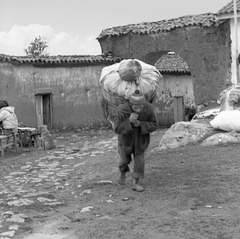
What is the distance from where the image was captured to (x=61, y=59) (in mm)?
19734

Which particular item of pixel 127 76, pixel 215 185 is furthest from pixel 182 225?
pixel 127 76

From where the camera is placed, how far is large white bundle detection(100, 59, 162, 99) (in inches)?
252

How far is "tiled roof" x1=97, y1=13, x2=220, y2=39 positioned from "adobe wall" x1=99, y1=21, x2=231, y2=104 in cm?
18

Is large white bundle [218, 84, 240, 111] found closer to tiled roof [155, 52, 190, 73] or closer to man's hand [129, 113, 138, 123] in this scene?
man's hand [129, 113, 138, 123]

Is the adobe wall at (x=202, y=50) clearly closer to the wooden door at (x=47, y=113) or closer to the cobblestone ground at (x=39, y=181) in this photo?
the wooden door at (x=47, y=113)

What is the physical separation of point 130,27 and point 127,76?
14598mm

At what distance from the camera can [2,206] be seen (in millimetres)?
6164

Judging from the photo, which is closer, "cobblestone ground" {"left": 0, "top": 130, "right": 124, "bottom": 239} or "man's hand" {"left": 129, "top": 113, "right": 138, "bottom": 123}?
"cobblestone ground" {"left": 0, "top": 130, "right": 124, "bottom": 239}

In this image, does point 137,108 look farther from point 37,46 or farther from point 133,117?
point 37,46

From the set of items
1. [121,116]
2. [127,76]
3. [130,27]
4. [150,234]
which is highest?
[130,27]

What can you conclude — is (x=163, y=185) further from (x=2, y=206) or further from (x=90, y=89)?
(x=90, y=89)

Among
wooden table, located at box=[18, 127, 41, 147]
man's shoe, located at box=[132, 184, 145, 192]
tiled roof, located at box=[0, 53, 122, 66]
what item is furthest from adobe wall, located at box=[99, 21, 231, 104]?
man's shoe, located at box=[132, 184, 145, 192]

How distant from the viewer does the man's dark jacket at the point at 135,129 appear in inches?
250

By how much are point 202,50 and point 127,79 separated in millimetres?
12765
